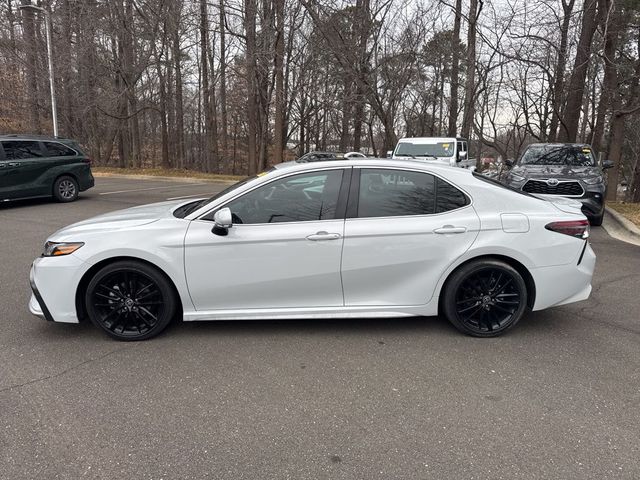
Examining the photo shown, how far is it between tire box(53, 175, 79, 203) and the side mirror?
1000 cm

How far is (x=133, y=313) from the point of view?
3900 mm

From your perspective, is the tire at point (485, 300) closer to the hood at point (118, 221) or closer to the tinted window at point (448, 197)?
the tinted window at point (448, 197)

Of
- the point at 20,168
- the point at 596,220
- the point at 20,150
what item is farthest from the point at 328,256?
the point at 20,150

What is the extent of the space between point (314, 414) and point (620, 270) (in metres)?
5.11

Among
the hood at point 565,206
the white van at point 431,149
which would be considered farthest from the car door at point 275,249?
the white van at point 431,149

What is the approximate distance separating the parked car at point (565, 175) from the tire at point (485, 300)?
19.7ft

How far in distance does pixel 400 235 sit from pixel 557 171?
721cm

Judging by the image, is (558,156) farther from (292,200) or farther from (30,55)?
(30,55)

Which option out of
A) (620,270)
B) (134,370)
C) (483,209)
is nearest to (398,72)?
(620,270)

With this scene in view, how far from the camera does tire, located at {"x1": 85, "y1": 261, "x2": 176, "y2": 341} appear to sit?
12.5 ft

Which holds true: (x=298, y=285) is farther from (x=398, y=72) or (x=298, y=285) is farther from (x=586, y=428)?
(x=398, y=72)

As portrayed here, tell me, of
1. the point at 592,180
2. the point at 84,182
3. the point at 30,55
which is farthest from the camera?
the point at 30,55

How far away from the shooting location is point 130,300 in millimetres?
3877

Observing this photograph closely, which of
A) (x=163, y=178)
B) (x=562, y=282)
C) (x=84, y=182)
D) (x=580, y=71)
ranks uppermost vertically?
(x=580, y=71)
